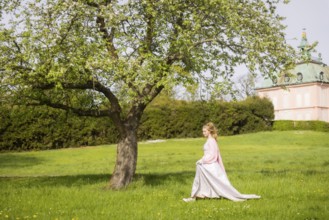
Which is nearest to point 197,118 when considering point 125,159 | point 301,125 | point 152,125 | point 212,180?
point 152,125

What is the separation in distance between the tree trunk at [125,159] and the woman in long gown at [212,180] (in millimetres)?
3017

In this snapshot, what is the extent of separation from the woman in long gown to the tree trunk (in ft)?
9.90

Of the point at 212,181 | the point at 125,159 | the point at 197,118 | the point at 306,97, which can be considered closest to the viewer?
the point at 212,181

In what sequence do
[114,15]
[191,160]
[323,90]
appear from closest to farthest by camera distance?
[114,15] < [191,160] < [323,90]

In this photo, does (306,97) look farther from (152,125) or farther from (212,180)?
(212,180)

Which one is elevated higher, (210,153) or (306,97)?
(306,97)

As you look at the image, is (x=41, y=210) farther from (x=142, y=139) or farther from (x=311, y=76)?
(x=311, y=76)

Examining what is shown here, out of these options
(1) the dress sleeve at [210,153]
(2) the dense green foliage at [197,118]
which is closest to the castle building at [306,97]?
(2) the dense green foliage at [197,118]

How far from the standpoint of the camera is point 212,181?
1232 cm

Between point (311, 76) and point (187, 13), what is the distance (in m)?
67.0

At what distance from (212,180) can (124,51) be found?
14.8ft

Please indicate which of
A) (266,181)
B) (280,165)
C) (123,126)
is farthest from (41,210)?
(280,165)

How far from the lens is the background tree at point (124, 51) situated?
12.6 meters

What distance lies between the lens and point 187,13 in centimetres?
1443
